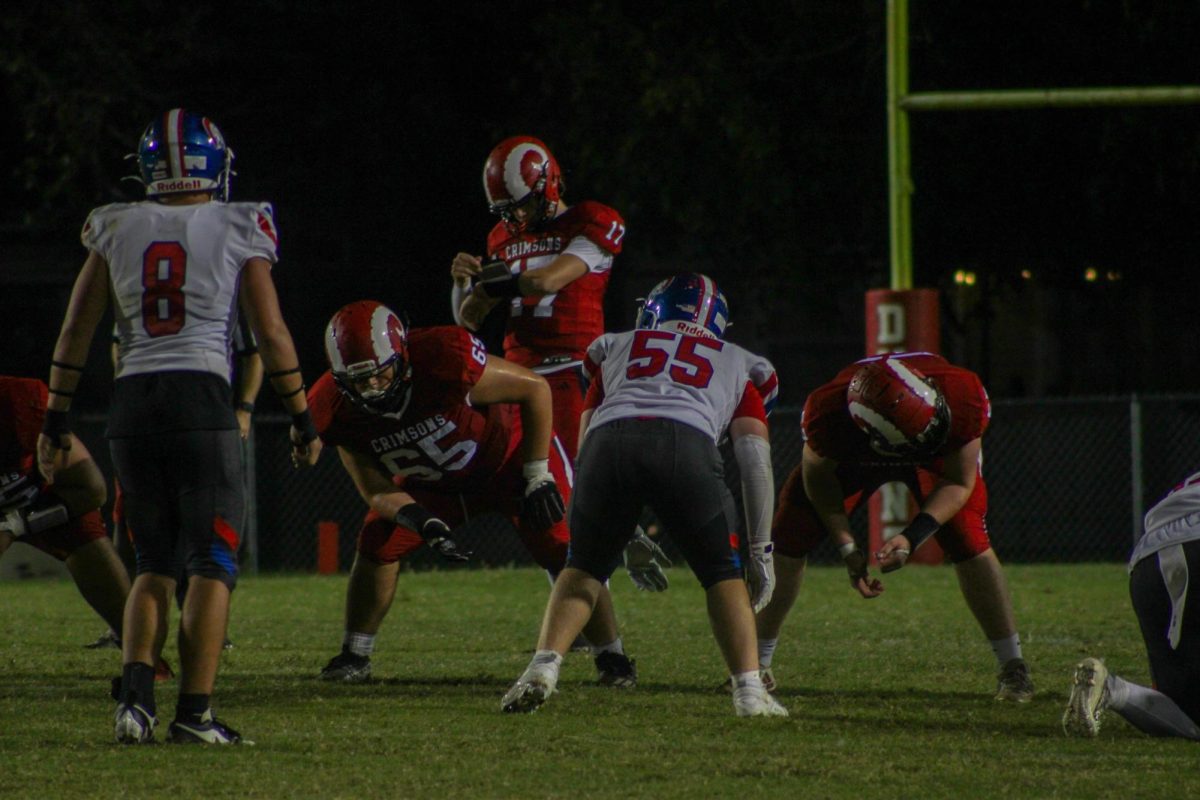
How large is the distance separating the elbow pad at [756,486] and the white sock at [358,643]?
1765 mm

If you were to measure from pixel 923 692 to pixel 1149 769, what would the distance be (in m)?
1.76

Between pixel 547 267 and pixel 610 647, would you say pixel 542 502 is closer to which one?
pixel 610 647

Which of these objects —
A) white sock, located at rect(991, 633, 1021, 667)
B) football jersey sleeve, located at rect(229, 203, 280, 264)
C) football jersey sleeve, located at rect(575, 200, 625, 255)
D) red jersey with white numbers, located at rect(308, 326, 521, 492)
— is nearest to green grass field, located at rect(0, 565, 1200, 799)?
white sock, located at rect(991, 633, 1021, 667)

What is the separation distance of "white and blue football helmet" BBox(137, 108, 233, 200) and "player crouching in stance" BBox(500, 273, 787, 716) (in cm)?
153

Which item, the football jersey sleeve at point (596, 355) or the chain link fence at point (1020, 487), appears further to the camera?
the chain link fence at point (1020, 487)

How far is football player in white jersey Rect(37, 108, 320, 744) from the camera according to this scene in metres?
5.19

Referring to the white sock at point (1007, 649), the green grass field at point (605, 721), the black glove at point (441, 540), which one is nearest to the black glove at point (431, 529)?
the black glove at point (441, 540)

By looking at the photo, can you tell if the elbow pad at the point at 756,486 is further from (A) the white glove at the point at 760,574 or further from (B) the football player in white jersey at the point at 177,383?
(B) the football player in white jersey at the point at 177,383

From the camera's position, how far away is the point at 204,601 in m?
5.17

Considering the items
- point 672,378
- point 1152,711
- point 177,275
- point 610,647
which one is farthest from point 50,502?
point 1152,711

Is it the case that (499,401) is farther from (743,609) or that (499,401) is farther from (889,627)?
(889,627)

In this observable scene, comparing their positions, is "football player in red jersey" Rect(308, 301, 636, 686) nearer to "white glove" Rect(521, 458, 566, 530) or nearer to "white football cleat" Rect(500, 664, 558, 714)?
"white glove" Rect(521, 458, 566, 530)

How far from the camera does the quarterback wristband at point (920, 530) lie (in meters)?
6.07

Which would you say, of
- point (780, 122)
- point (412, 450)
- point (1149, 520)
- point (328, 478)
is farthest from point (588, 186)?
point (1149, 520)
